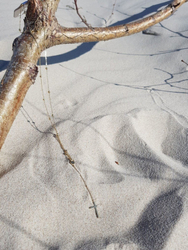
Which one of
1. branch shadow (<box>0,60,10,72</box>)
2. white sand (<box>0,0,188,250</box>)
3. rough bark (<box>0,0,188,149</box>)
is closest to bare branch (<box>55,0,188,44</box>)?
rough bark (<box>0,0,188,149</box>)

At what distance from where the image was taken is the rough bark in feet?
3.97

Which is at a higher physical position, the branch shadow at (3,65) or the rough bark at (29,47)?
the rough bark at (29,47)

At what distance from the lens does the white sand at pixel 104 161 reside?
96 cm

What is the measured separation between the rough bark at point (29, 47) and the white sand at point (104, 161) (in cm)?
30

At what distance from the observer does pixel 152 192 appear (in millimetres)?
1095

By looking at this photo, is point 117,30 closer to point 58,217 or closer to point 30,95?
point 30,95

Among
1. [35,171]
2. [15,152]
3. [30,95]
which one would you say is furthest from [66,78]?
[35,171]

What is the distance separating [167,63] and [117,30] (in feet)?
2.38

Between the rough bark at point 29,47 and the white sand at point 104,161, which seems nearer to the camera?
the white sand at point 104,161

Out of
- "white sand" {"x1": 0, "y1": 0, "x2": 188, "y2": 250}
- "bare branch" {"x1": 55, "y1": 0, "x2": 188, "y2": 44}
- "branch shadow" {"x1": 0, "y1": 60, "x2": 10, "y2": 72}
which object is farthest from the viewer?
"branch shadow" {"x1": 0, "y1": 60, "x2": 10, "y2": 72}

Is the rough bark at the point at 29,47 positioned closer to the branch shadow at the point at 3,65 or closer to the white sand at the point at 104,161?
the white sand at the point at 104,161

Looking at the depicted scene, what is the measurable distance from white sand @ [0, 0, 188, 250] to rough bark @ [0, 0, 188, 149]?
0.99 ft

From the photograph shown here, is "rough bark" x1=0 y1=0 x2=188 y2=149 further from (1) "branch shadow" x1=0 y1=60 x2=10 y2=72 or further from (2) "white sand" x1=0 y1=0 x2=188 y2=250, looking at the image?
(1) "branch shadow" x1=0 y1=60 x2=10 y2=72

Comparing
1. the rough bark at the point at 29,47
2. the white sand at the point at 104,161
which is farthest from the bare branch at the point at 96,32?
the white sand at the point at 104,161
